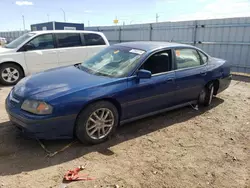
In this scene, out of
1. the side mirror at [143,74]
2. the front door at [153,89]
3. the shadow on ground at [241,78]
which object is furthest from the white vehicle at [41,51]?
the shadow on ground at [241,78]

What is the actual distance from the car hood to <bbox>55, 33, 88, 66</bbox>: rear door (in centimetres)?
381

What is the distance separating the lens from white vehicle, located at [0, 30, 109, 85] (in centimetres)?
689

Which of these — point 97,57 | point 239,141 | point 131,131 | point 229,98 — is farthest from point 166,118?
point 229,98

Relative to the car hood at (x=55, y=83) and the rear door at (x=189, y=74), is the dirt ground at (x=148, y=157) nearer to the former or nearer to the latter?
the rear door at (x=189, y=74)

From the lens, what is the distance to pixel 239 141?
3797 mm

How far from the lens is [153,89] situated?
3912 millimetres

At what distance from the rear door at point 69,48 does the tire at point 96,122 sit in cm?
474

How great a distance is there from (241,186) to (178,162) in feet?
2.61

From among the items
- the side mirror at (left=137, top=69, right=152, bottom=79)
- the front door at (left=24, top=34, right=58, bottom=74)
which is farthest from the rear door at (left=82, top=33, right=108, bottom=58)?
the side mirror at (left=137, top=69, right=152, bottom=79)

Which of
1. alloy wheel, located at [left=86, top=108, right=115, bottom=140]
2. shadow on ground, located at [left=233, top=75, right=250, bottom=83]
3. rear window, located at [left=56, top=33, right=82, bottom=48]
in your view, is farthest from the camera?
shadow on ground, located at [left=233, top=75, right=250, bottom=83]

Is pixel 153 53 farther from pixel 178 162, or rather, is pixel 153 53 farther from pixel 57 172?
pixel 57 172

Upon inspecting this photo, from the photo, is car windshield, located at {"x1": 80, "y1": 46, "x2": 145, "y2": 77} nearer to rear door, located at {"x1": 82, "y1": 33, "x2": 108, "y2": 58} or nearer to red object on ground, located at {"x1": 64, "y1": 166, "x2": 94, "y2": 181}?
red object on ground, located at {"x1": 64, "y1": 166, "x2": 94, "y2": 181}

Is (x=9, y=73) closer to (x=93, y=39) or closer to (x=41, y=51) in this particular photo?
(x=41, y=51)

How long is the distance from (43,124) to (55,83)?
0.72m
